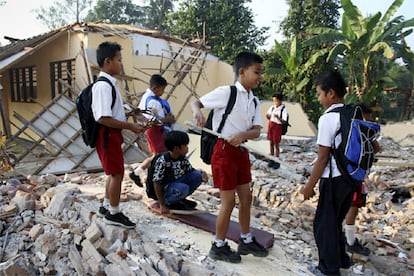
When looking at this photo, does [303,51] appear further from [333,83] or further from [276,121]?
[333,83]

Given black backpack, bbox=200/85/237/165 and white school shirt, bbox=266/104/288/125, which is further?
white school shirt, bbox=266/104/288/125

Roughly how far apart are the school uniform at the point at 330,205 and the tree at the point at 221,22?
658 inches

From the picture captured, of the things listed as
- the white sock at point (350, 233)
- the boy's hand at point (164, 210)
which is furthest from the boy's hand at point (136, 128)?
the white sock at point (350, 233)

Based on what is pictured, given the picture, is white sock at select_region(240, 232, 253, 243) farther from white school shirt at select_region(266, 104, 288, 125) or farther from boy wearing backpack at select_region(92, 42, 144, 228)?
white school shirt at select_region(266, 104, 288, 125)

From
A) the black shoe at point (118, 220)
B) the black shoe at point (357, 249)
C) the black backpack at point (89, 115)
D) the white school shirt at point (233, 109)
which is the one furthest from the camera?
the black shoe at point (357, 249)

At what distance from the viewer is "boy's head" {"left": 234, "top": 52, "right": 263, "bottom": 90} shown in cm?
314

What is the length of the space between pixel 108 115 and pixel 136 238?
1200mm

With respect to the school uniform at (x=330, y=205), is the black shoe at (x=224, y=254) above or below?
below

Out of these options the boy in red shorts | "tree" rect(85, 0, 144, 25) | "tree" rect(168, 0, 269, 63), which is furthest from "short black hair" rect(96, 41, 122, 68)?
"tree" rect(85, 0, 144, 25)

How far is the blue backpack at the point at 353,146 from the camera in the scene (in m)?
2.97

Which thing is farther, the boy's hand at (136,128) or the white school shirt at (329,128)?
the boy's hand at (136,128)

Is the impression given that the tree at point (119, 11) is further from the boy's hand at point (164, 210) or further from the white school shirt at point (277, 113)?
the boy's hand at point (164, 210)

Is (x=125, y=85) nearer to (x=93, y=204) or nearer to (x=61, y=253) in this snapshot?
(x=93, y=204)

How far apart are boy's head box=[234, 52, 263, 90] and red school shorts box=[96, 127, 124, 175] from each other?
125 cm
